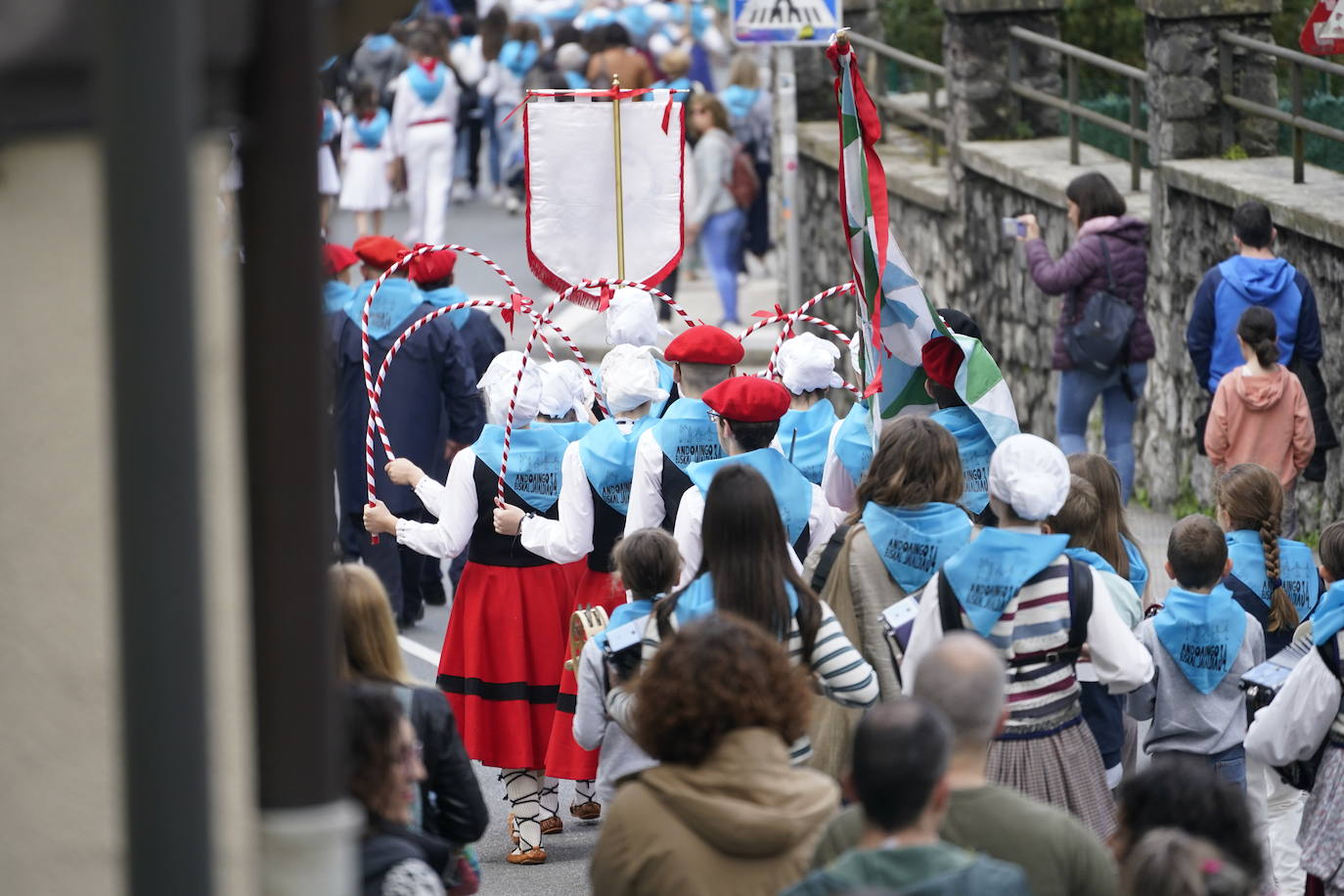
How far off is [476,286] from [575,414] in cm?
1186

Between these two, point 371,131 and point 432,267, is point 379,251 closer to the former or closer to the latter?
point 432,267

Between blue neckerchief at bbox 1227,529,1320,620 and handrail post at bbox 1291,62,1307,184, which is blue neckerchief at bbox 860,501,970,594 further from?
handrail post at bbox 1291,62,1307,184

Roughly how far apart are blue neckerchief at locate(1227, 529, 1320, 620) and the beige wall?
393cm

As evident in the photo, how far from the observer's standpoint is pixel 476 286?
18859 mm

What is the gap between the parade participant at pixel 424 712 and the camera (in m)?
4.32

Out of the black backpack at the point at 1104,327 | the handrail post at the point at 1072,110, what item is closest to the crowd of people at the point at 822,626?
the black backpack at the point at 1104,327

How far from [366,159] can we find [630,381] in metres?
13.1

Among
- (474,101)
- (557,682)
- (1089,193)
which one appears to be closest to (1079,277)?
(1089,193)

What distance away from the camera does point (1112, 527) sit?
6102 millimetres

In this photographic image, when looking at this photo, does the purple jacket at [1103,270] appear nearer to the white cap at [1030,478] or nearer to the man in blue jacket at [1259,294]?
the man in blue jacket at [1259,294]

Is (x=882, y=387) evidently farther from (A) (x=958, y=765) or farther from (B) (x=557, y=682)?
(A) (x=958, y=765)

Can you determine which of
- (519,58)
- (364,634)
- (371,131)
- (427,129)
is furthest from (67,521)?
(519,58)

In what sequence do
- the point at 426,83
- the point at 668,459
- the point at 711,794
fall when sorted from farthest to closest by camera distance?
the point at 426,83, the point at 668,459, the point at 711,794

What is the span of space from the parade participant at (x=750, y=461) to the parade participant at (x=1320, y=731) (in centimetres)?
150
